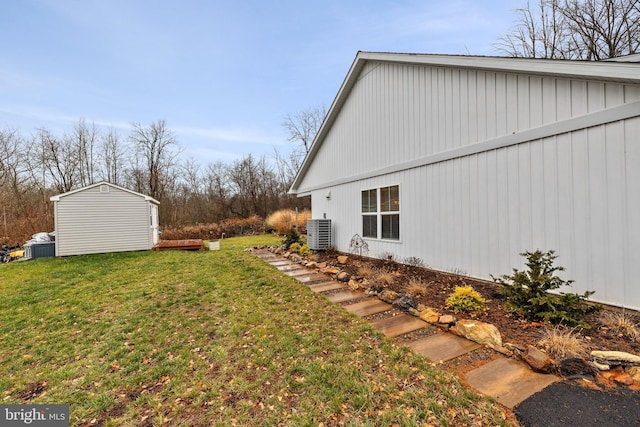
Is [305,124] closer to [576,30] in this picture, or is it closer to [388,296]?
[576,30]

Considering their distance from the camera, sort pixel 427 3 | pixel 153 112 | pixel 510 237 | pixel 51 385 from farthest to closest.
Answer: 1. pixel 153 112
2. pixel 427 3
3. pixel 510 237
4. pixel 51 385

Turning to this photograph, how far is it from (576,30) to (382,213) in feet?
35.9

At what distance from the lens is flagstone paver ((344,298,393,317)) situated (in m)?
3.93

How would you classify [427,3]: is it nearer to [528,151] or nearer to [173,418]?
[528,151]

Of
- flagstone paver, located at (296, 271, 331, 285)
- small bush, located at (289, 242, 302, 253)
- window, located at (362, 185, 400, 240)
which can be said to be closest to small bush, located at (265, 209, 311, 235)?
small bush, located at (289, 242, 302, 253)

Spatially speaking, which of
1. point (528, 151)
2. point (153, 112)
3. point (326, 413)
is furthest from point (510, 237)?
point (153, 112)

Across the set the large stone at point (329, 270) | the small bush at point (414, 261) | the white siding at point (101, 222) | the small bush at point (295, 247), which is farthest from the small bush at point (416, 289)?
the white siding at point (101, 222)

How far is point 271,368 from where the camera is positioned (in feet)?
8.59

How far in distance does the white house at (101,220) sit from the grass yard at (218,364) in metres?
6.24

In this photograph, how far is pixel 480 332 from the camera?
2.87 meters

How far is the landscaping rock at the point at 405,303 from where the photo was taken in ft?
12.7

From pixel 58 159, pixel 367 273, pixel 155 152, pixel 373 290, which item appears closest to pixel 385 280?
pixel 373 290

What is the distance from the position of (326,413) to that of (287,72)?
13.8m

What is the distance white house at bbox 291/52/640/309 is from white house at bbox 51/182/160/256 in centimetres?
990
